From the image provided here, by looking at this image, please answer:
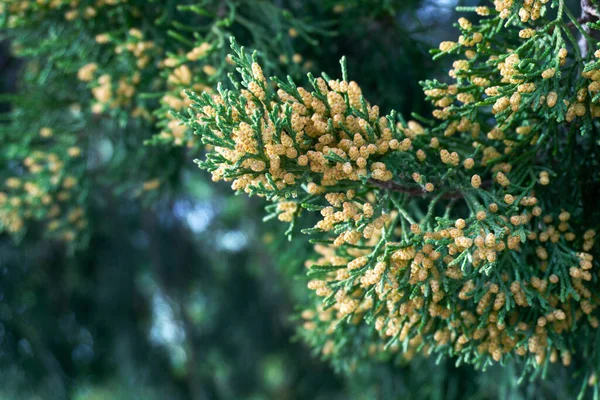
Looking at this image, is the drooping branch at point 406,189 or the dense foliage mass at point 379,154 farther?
the drooping branch at point 406,189

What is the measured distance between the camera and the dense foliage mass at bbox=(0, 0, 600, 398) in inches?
66.7

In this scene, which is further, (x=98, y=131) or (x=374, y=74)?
(x=98, y=131)

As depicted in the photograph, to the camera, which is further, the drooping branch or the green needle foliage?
the drooping branch

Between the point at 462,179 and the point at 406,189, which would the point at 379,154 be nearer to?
the point at 406,189

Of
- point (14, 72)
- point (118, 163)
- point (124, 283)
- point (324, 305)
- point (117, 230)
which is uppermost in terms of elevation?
point (324, 305)

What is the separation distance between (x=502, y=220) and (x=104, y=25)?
1.90 meters

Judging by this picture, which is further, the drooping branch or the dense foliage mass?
the drooping branch

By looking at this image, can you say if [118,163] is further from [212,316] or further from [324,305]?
[212,316]

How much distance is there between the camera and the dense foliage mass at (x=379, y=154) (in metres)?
1.70

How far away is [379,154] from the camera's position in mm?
1784

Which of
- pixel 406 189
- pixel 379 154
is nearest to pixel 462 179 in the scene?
pixel 406 189

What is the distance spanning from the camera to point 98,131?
307cm

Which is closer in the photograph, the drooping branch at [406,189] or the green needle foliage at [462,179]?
the green needle foliage at [462,179]

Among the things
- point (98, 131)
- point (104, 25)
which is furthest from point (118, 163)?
point (104, 25)
